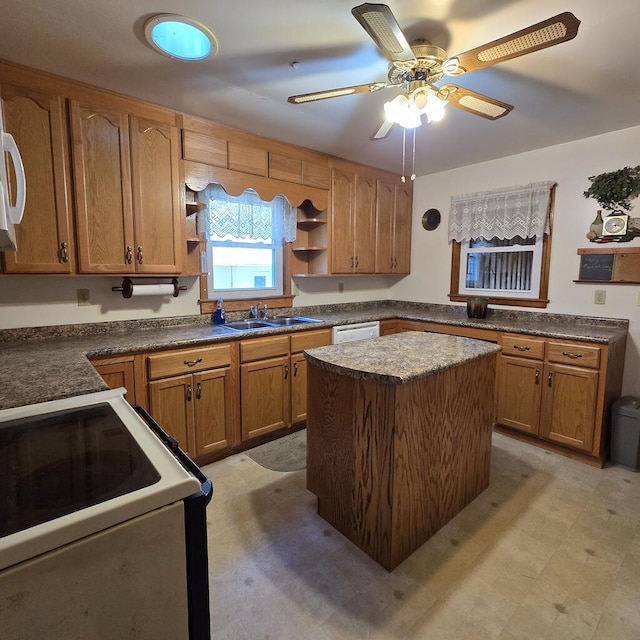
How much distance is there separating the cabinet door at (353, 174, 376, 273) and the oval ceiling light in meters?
2.09

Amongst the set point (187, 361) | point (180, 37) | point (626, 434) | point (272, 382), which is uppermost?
point (180, 37)

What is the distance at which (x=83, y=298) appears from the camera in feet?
8.11

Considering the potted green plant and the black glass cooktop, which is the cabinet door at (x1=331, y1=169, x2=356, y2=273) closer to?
the potted green plant

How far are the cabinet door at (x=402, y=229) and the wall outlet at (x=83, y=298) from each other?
9.71 ft

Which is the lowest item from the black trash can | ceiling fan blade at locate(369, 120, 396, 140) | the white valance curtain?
the black trash can

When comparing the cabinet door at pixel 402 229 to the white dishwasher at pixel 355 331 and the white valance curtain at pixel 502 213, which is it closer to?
the white valance curtain at pixel 502 213

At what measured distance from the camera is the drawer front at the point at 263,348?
267cm

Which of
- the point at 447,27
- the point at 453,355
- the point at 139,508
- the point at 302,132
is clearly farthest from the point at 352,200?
the point at 139,508

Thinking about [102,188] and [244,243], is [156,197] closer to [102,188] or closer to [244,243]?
[102,188]

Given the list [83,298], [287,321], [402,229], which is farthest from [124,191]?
[402,229]

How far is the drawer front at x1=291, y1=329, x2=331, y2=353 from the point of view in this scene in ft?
9.70

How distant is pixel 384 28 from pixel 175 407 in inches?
88.4

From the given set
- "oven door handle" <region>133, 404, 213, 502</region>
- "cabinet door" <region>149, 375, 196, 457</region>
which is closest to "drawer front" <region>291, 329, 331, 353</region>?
"cabinet door" <region>149, 375, 196, 457</region>

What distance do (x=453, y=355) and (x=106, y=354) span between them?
1.89m
